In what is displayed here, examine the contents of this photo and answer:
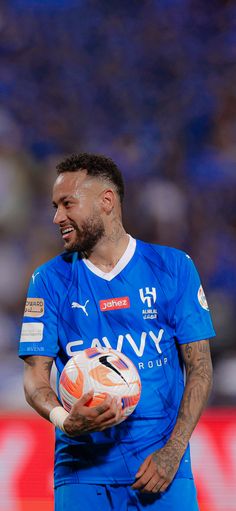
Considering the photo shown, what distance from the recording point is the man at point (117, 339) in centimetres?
251

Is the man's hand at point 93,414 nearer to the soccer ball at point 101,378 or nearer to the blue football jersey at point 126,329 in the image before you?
the soccer ball at point 101,378

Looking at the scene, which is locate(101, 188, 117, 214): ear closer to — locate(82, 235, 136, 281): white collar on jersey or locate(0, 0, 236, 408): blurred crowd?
locate(82, 235, 136, 281): white collar on jersey

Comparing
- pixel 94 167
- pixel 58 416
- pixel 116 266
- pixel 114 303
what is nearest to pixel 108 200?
pixel 94 167

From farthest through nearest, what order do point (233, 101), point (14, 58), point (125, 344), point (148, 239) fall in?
point (14, 58), point (233, 101), point (148, 239), point (125, 344)

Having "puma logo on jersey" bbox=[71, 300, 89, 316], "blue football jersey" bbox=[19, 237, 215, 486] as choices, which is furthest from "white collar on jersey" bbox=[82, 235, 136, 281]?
"puma logo on jersey" bbox=[71, 300, 89, 316]

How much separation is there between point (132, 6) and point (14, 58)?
4.60 feet

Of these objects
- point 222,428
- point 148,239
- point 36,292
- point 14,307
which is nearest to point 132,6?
point 148,239

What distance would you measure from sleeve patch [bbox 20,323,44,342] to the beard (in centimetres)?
29

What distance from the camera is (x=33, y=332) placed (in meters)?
2.68

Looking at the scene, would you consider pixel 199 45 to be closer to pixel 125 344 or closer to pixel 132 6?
pixel 132 6

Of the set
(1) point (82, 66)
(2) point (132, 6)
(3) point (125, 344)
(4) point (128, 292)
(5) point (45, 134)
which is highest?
(2) point (132, 6)

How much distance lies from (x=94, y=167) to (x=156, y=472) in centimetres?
113

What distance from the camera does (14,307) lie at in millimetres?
7141

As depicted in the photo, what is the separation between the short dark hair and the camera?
2854mm
